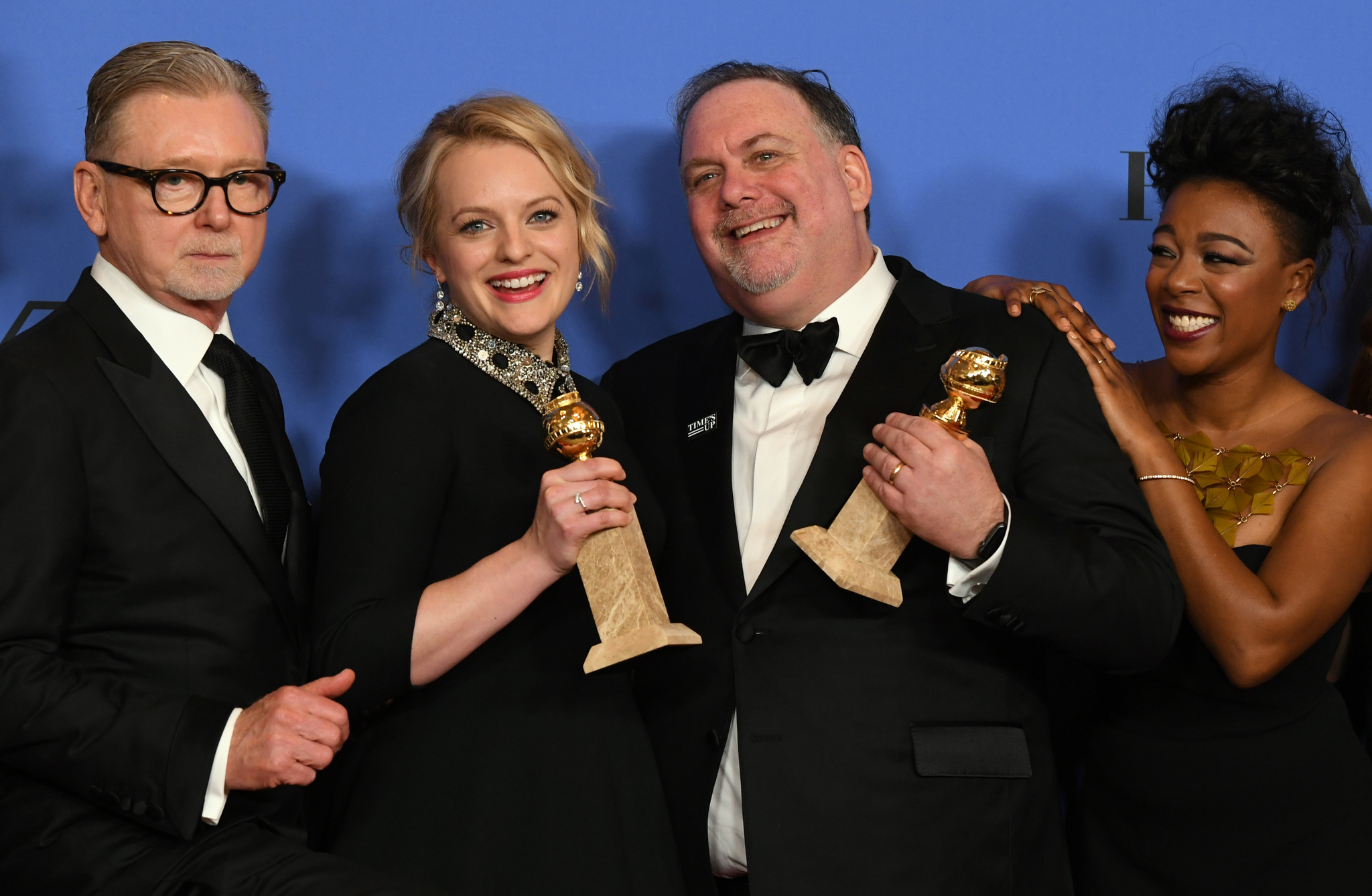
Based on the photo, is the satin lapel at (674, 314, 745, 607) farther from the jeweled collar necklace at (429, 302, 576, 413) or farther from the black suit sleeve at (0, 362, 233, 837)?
the black suit sleeve at (0, 362, 233, 837)

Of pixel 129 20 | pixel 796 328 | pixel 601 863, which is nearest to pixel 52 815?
pixel 601 863

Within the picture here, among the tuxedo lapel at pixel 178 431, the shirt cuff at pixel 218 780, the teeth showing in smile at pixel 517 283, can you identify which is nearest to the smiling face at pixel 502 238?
the teeth showing in smile at pixel 517 283

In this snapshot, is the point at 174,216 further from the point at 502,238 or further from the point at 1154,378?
the point at 1154,378

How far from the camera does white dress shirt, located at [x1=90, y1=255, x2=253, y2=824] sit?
2049mm

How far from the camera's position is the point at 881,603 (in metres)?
2.11

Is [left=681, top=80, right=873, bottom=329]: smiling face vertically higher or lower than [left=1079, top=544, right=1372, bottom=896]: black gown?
higher

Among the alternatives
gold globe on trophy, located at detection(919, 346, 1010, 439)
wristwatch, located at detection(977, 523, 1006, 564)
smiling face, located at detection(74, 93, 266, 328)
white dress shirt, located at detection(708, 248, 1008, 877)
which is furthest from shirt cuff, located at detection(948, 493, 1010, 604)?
smiling face, located at detection(74, 93, 266, 328)

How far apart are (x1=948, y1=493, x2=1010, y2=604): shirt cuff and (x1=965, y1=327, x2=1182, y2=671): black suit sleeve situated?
0.01 meters

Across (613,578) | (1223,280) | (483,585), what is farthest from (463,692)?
(1223,280)

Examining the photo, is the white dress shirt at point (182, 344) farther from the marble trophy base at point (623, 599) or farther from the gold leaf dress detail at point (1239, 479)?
the gold leaf dress detail at point (1239, 479)

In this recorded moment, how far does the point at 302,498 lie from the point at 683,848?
93 cm

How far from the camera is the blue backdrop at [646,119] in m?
2.75

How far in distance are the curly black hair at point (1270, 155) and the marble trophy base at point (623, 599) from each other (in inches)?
60.8

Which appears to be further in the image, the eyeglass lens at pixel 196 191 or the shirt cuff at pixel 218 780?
the eyeglass lens at pixel 196 191
